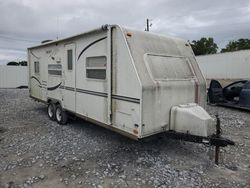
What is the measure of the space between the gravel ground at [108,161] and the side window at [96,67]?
1.66 m

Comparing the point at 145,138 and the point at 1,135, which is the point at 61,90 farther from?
the point at 145,138

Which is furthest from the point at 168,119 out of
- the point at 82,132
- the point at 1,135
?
A: the point at 1,135

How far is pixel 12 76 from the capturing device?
876 inches

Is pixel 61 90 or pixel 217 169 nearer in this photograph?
pixel 217 169

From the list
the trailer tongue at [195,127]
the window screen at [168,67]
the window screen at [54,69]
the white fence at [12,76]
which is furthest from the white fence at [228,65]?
the white fence at [12,76]

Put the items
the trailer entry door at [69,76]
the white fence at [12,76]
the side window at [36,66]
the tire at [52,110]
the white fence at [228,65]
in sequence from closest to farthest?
the trailer entry door at [69,76] < the tire at [52,110] < the side window at [36,66] < the white fence at [228,65] < the white fence at [12,76]

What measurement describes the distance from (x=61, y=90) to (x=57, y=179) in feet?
12.2

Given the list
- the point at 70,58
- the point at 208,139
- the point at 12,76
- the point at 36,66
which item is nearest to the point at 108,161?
the point at 208,139

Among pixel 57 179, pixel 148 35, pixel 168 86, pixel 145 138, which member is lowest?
pixel 57 179

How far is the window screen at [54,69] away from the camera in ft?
24.0

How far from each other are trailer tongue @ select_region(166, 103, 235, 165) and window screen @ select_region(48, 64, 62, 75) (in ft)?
13.5

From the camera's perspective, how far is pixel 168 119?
15.5ft

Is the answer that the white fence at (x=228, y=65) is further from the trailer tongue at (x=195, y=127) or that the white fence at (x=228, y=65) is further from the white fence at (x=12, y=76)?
the white fence at (x=12, y=76)

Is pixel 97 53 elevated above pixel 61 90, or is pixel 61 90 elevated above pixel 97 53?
pixel 97 53
